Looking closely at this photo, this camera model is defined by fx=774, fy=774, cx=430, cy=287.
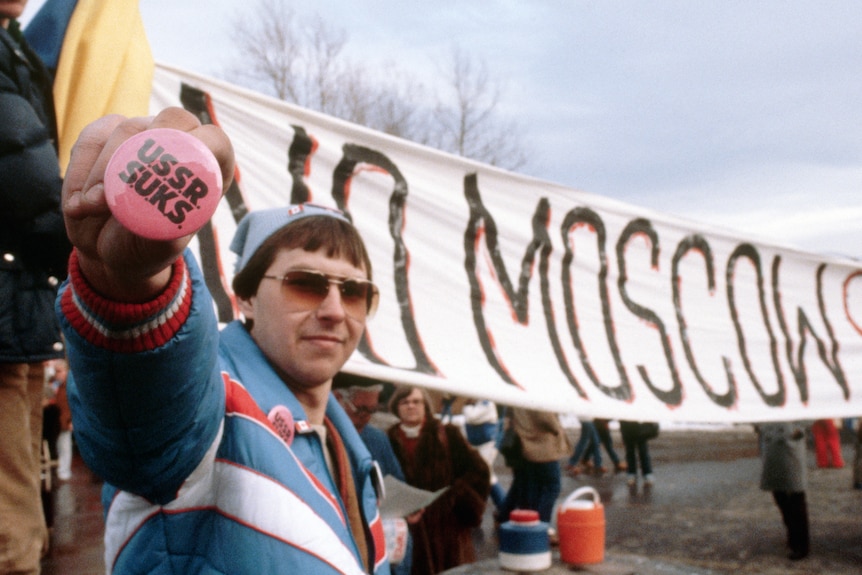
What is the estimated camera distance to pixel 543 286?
3381 mm

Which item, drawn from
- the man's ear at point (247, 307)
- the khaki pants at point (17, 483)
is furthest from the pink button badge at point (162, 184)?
the khaki pants at point (17, 483)

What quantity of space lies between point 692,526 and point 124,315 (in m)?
7.91

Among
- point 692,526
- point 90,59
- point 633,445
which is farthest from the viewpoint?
point 633,445

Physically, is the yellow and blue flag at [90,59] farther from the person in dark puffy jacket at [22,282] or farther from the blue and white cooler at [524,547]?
the blue and white cooler at [524,547]

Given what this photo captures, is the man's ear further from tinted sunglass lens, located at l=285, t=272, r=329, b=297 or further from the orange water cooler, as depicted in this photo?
the orange water cooler

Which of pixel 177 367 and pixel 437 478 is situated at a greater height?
pixel 177 367

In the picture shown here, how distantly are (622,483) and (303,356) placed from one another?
34.8 ft

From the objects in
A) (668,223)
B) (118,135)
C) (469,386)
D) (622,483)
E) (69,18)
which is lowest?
(622,483)

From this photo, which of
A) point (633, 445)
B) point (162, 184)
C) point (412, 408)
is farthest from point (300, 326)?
point (633, 445)

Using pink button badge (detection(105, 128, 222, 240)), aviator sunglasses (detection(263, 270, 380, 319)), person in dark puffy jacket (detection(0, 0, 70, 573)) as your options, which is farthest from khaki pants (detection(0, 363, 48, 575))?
pink button badge (detection(105, 128, 222, 240))

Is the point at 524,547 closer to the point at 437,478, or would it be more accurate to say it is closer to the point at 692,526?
the point at 437,478

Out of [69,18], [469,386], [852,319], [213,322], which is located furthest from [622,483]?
[213,322]

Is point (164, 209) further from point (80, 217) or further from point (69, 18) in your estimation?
point (69, 18)

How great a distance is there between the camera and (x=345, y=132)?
299cm
